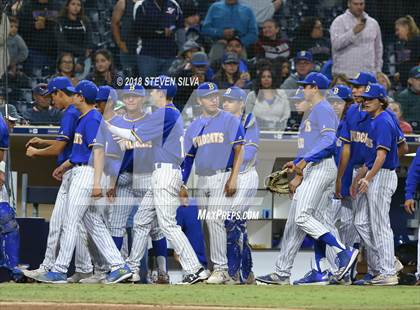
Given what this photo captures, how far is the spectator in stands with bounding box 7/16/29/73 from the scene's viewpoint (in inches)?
617

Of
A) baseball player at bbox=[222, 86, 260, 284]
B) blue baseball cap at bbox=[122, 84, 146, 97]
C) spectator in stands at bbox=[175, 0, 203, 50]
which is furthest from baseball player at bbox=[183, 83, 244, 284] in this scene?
spectator in stands at bbox=[175, 0, 203, 50]

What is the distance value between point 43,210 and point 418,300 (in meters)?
6.50

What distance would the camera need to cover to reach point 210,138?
1113cm

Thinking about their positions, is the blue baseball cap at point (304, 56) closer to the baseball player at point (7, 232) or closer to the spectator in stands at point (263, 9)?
the spectator in stands at point (263, 9)

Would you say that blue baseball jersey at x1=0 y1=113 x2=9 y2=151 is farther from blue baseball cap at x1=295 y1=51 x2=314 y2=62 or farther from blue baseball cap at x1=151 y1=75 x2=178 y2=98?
blue baseball cap at x1=295 y1=51 x2=314 y2=62

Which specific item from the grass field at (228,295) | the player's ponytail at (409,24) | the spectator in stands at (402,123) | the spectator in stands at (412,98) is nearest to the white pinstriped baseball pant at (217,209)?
the grass field at (228,295)

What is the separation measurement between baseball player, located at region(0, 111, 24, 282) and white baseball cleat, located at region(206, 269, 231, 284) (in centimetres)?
174

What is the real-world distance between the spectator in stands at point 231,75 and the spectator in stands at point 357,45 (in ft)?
4.20

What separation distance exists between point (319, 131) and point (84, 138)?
7.09ft

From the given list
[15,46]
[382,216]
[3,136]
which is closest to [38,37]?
[15,46]

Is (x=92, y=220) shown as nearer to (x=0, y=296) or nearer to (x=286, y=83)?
(x=0, y=296)

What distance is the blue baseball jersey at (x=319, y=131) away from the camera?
1091cm

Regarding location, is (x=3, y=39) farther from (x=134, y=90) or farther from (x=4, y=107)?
(x=134, y=90)

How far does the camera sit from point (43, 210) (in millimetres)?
14484
